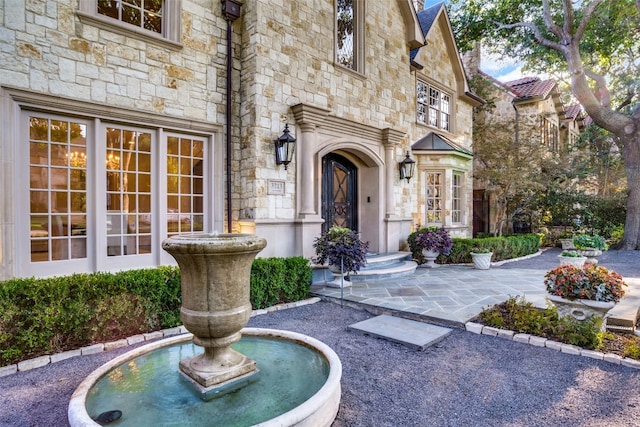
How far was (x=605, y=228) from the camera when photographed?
14430mm

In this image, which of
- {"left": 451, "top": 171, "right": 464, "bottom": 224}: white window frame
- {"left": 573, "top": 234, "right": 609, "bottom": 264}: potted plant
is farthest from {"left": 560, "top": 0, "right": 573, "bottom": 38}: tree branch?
{"left": 573, "top": 234, "right": 609, "bottom": 264}: potted plant

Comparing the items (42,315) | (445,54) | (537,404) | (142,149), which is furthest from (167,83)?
(445,54)

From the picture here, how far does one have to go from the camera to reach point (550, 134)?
19.3m

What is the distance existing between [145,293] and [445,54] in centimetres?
1197

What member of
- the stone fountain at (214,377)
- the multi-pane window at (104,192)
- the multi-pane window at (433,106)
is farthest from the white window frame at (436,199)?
the stone fountain at (214,377)

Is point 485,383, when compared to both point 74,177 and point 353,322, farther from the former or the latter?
point 74,177

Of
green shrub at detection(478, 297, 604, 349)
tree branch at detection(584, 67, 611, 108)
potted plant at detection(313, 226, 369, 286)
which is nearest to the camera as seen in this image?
green shrub at detection(478, 297, 604, 349)

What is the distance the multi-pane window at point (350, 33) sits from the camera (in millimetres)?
8531

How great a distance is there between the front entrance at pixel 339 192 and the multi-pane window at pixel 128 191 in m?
3.93

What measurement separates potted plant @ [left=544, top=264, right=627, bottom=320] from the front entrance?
5.13m

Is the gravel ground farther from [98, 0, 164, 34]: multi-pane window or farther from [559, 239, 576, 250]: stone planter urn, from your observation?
[559, 239, 576, 250]: stone planter urn

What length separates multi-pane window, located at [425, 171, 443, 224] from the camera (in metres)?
11.1

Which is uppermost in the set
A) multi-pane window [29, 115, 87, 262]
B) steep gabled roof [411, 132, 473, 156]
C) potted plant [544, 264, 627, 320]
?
steep gabled roof [411, 132, 473, 156]

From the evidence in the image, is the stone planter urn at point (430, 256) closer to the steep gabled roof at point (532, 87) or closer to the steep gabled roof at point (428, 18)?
the steep gabled roof at point (428, 18)
